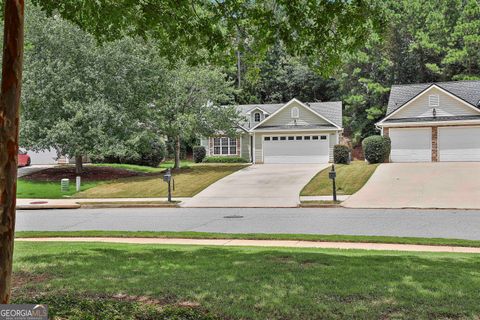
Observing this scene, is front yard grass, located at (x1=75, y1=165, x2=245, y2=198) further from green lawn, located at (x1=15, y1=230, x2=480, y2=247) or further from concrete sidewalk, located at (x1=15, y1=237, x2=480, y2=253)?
concrete sidewalk, located at (x1=15, y1=237, x2=480, y2=253)

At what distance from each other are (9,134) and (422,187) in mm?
22479

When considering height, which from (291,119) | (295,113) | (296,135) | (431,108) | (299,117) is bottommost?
(296,135)

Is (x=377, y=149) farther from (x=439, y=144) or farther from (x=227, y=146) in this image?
(x=227, y=146)

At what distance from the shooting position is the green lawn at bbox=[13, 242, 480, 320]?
16.1 ft

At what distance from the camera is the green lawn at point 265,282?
16.1 feet

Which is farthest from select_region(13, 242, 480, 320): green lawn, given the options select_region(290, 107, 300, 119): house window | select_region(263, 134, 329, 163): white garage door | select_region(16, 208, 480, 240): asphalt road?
select_region(290, 107, 300, 119): house window

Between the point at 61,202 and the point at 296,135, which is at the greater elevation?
the point at 296,135

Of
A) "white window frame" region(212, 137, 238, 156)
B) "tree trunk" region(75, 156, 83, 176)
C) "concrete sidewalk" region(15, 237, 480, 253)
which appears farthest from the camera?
"white window frame" region(212, 137, 238, 156)

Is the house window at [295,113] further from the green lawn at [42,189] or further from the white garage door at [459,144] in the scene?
the green lawn at [42,189]

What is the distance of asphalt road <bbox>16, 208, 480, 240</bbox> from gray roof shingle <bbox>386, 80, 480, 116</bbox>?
19835mm

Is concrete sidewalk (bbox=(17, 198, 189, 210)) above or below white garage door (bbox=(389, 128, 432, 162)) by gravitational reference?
below

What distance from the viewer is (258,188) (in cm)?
2566

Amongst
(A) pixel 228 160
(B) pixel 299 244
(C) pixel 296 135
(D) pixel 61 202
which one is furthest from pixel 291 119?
(B) pixel 299 244

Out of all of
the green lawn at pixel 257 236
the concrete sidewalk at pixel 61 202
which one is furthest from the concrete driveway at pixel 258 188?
the green lawn at pixel 257 236
